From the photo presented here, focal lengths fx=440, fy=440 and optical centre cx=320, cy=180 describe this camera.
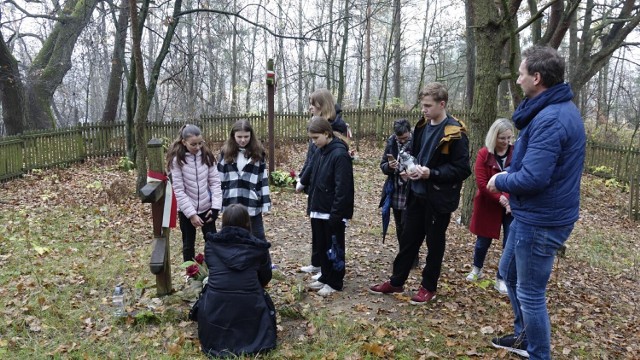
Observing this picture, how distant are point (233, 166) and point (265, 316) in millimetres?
1838

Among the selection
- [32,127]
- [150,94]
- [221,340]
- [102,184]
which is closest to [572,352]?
[221,340]

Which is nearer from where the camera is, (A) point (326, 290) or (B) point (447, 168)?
(B) point (447, 168)

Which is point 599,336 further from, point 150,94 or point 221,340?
point 150,94

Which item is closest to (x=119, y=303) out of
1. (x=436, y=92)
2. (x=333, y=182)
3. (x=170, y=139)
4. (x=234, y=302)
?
(x=234, y=302)

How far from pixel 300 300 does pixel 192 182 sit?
1613mm

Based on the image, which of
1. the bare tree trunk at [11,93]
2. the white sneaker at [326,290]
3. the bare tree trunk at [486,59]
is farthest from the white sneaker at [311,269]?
the bare tree trunk at [11,93]

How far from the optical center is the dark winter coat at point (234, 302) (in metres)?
3.26

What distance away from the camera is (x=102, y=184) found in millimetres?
9883

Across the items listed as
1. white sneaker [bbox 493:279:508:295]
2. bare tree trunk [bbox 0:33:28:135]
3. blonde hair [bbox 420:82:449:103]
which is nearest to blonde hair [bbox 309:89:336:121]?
blonde hair [bbox 420:82:449:103]

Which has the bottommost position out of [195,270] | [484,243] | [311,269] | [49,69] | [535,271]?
[311,269]

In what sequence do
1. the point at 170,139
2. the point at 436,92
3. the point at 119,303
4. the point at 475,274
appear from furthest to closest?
the point at 170,139 < the point at 475,274 < the point at 119,303 < the point at 436,92

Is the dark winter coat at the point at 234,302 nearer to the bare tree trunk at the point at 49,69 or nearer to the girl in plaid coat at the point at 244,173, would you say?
the girl in plaid coat at the point at 244,173

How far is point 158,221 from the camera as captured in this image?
4.02 m

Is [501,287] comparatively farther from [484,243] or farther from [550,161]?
[550,161]
